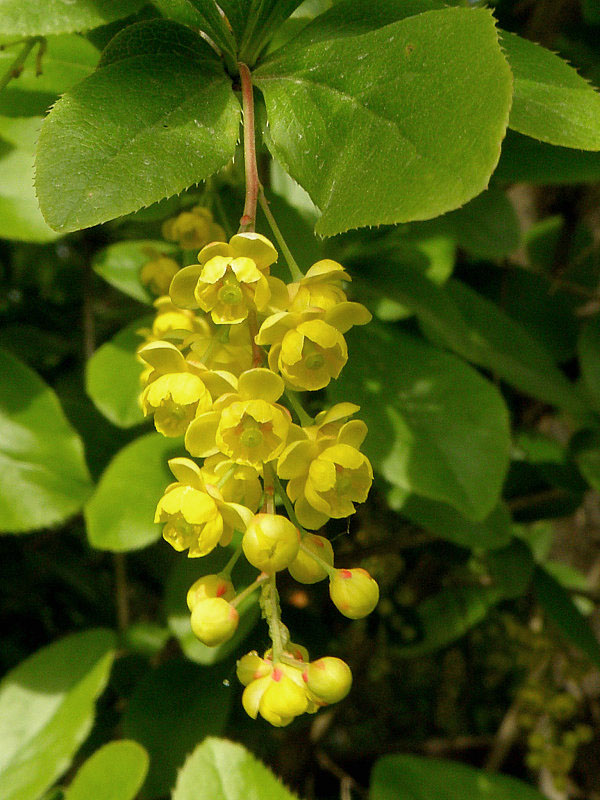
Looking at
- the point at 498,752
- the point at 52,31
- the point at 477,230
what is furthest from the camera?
the point at 498,752

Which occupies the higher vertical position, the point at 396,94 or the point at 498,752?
the point at 396,94

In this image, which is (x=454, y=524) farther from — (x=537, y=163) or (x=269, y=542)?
(x=269, y=542)

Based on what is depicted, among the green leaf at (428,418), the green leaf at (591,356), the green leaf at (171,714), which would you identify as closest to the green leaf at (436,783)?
the green leaf at (171,714)

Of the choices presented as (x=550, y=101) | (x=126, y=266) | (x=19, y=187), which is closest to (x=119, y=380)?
(x=126, y=266)

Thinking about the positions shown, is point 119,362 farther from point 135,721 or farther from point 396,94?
point 396,94

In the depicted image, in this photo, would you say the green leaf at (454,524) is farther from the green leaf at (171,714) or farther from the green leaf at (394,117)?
the green leaf at (394,117)

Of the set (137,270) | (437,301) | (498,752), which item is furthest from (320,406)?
(498,752)
